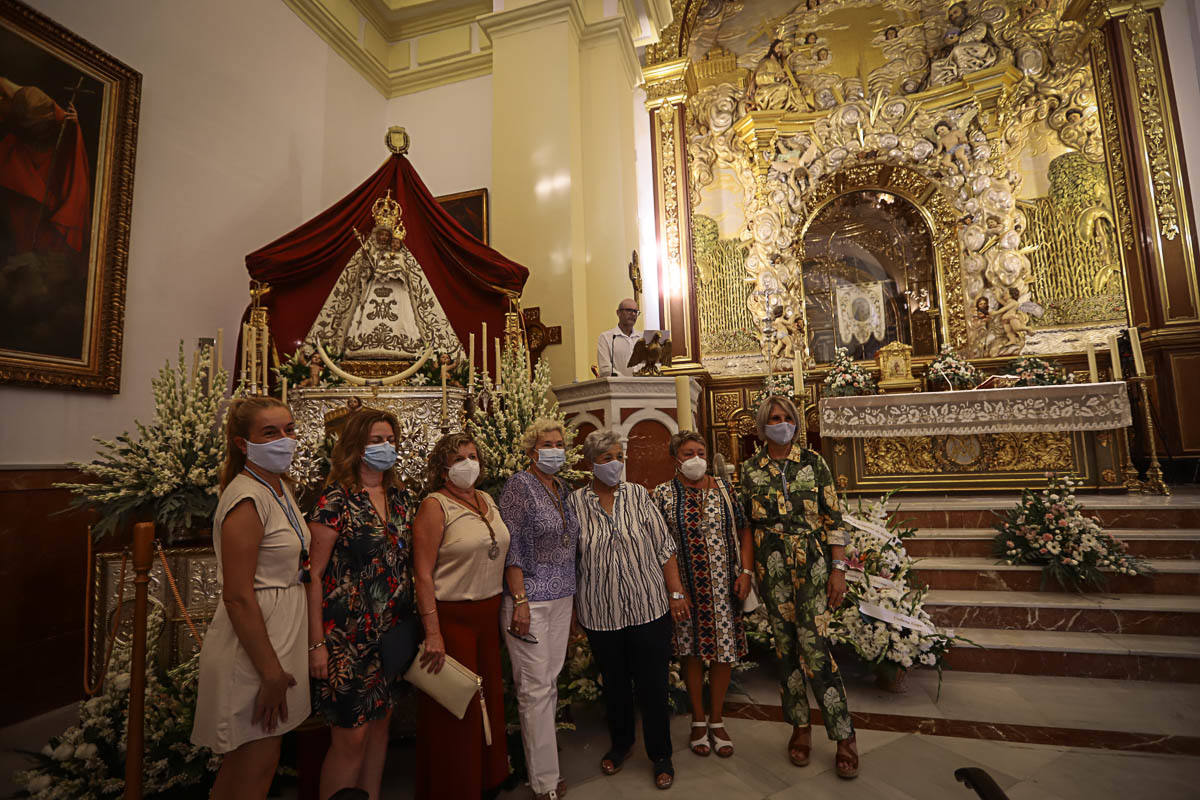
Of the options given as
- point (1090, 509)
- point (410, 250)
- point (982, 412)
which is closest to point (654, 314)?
point (410, 250)

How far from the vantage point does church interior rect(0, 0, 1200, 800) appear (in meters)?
3.18

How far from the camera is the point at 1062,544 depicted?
454cm

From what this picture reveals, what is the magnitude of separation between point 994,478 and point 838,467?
1518 mm

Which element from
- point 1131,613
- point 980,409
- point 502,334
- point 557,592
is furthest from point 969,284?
point 557,592

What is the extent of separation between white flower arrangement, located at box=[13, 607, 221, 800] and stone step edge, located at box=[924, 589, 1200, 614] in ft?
15.5

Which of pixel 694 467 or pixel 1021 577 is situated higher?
pixel 694 467

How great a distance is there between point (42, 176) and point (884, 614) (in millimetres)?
6367

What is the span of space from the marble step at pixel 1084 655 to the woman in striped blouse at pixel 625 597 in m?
2.42

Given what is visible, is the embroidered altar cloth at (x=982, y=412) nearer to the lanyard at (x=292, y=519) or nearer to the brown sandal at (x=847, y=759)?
the brown sandal at (x=847, y=759)

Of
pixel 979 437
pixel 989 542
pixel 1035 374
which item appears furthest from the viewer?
pixel 1035 374

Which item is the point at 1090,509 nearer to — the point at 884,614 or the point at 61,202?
the point at 884,614

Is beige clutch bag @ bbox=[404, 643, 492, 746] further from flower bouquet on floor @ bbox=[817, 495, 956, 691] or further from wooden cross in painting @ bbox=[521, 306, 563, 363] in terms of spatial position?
wooden cross in painting @ bbox=[521, 306, 563, 363]

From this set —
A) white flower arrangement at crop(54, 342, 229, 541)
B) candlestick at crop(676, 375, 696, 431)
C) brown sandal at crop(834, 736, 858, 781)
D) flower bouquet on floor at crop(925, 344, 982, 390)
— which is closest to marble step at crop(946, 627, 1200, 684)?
brown sandal at crop(834, 736, 858, 781)

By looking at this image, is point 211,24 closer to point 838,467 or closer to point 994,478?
point 838,467
